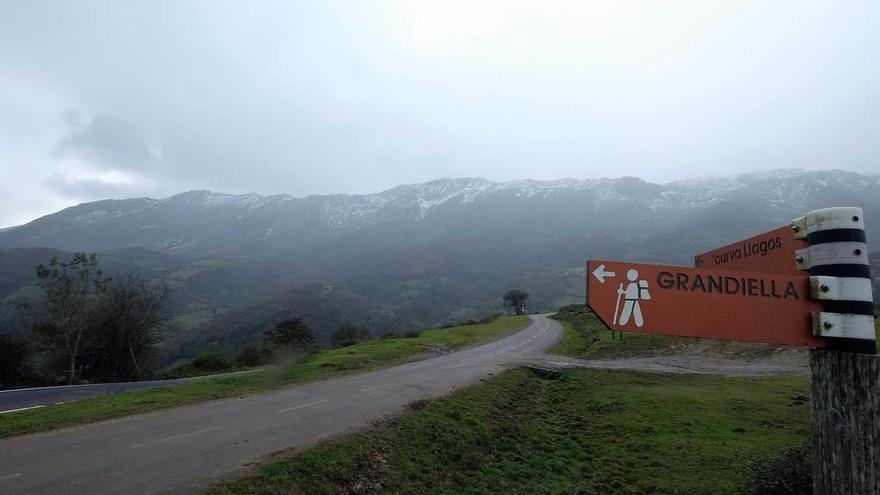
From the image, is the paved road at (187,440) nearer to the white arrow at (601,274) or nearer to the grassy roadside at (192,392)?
the grassy roadside at (192,392)

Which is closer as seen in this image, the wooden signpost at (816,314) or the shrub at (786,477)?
the wooden signpost at (816,314)

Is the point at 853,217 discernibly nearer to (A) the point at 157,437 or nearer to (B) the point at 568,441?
(B) the point at 568,441

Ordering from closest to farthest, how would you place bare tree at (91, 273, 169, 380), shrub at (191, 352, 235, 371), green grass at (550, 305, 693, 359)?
1. green grass at (550, 305, 693, 359)
2. bare tree at (91, 273, 169, 380)
3. shrub at (191, 352, 235, 371)

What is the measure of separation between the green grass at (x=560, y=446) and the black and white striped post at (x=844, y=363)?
616cm

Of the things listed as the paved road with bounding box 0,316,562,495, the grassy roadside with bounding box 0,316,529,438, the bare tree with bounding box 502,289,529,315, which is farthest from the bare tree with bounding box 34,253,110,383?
the bare tree with bounding box 502,289,529,315

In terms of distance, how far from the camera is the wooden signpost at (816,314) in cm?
266

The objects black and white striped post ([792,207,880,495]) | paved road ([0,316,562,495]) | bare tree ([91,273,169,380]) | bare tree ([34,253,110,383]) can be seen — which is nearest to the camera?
black and white striped post ([792,207,880,495])

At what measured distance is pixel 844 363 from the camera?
2.69m

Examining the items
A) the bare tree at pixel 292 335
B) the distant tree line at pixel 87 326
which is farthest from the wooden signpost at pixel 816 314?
the bare tree at pixel 292 335

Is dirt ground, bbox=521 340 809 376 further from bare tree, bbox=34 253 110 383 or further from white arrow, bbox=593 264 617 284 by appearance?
bare tree, bbox=34 253 110 383

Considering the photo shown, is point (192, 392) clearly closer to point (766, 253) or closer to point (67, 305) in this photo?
point (766, 253)

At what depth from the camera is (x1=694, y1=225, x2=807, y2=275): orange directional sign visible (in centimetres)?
323

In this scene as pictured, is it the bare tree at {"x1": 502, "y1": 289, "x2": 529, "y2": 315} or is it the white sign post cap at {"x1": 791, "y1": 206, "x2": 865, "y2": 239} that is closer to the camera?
the white sign post cap at {"x1": 791, "y1": 206, "x2": 865, "y2": 239}

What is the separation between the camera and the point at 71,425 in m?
11.4
